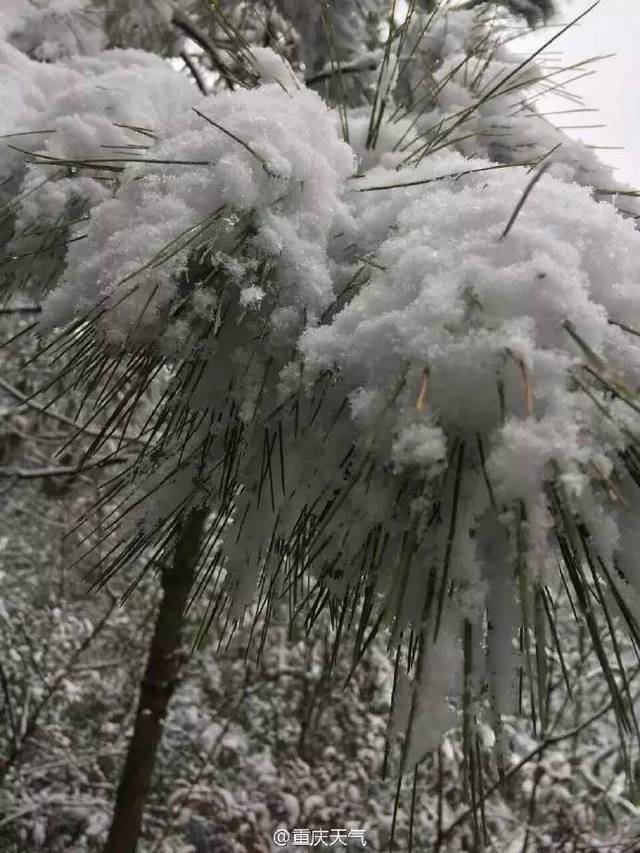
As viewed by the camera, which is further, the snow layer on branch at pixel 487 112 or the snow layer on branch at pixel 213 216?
the snow layer on branch at pixel 487 112

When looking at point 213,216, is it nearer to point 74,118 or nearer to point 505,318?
point 505,318

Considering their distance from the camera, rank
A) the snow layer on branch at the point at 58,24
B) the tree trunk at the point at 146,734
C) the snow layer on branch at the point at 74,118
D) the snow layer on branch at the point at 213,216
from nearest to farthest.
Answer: the snow layer on branch at the point at 213,216 → the snow layer on branch at the point at 74,118 → the snow layer on branch at the point at 58,24 → the tree trunk at the point at 146,734

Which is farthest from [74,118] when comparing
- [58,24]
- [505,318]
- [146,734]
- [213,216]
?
[146,734]

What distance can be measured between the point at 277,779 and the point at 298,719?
28 cm

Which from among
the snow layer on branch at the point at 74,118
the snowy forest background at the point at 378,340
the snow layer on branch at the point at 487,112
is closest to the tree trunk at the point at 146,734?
the snowy forest background at the point at 378,340

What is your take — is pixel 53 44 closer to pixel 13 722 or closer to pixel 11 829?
A: pixel 13 722

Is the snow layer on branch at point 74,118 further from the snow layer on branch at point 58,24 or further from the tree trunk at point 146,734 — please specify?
the tree trunk at point 146,734

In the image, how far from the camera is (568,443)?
0.32 metres

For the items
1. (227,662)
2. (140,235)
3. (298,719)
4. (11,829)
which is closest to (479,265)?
(140,235)

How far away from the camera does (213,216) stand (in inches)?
19.0

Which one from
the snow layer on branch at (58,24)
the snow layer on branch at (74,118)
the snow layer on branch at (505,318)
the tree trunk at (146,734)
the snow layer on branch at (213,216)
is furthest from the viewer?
the tree trunk at (146,734)

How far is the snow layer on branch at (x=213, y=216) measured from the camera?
47 cm

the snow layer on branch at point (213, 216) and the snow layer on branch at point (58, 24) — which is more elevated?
the snow layer on branch at point (58, 24)

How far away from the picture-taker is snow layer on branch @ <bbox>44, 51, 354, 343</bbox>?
0.47 metres
